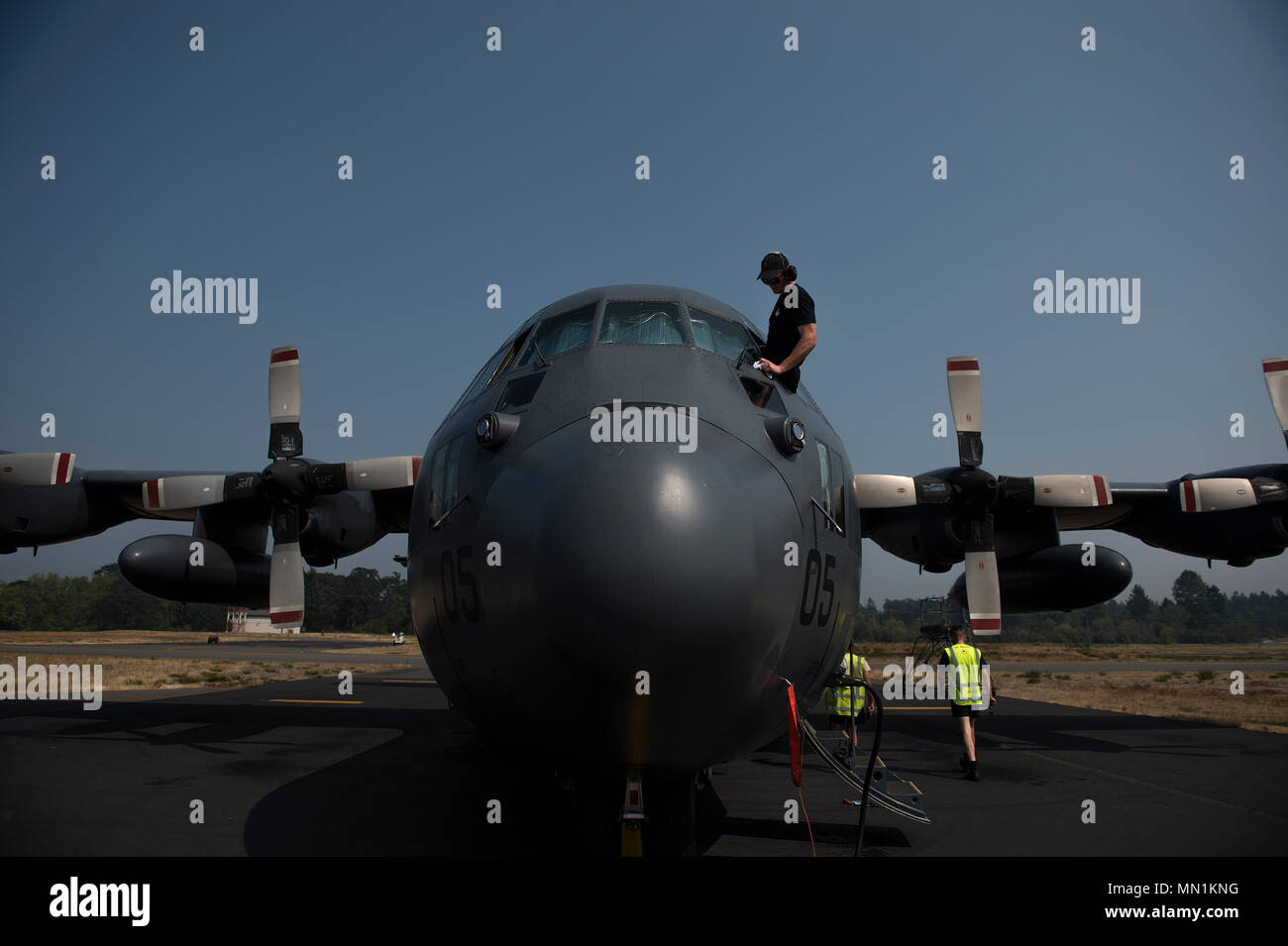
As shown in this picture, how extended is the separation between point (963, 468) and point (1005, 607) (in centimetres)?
440

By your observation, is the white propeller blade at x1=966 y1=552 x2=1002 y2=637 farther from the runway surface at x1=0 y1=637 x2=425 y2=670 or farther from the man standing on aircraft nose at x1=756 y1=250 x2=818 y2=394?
the runway surface at x1=0 y1=637 x2=425 y2=670

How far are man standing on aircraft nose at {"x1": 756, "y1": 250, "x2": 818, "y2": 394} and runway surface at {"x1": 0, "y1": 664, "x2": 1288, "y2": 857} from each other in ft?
9.58

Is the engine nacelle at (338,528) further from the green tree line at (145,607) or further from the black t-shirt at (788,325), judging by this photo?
the green tree line at (145,607)

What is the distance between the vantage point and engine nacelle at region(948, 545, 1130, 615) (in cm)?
1255

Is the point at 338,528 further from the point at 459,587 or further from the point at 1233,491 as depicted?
the point at 1233,491

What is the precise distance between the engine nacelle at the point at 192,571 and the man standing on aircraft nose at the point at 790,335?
11.4 metres

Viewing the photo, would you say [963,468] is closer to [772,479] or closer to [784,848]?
[784,848]

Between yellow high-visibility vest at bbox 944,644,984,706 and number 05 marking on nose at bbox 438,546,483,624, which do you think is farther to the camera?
yellow high-visibility vest at bbox 944,644,984,706

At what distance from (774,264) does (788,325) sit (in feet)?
2.04

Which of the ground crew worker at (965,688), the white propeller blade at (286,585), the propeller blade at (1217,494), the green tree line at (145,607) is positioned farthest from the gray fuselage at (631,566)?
the green tree line at (145,607)

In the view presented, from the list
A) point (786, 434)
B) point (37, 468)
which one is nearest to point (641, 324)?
point (786, 434)

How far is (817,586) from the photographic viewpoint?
4000 mm

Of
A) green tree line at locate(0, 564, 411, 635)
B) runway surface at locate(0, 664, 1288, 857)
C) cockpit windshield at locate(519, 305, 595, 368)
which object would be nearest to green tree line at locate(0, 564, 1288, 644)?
green tree line at locate(0, 564, 411, 635)

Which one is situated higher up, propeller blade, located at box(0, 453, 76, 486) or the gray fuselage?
propeller blade, located at box(0, 453, 76, 486)
